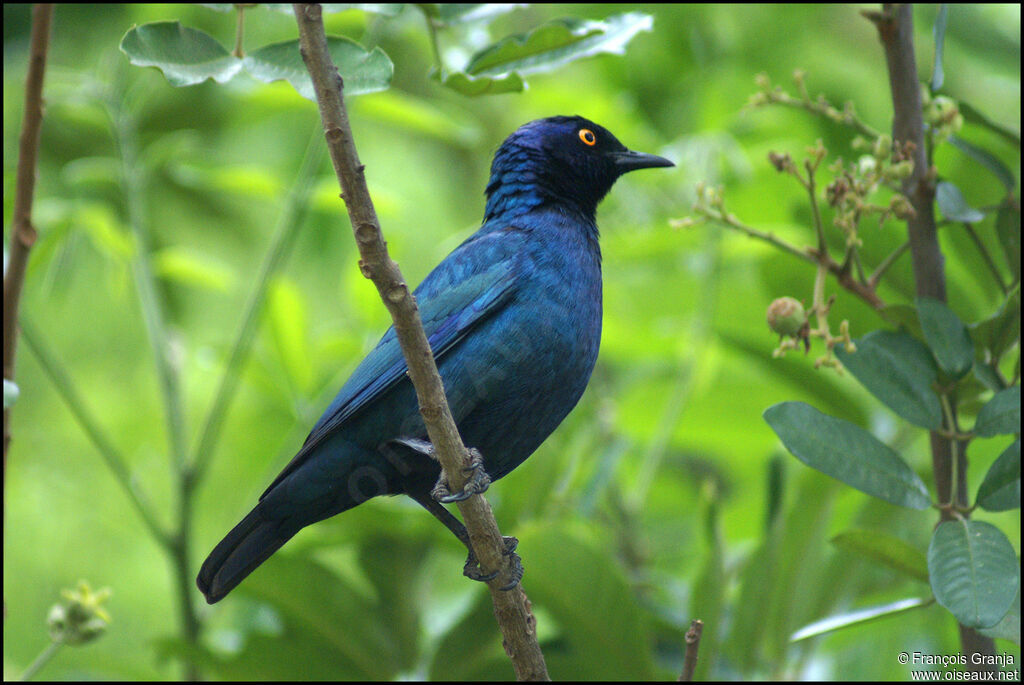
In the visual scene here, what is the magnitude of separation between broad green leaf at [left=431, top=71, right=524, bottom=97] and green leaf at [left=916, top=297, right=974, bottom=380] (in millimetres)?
1099

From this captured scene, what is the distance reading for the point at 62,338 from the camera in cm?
591

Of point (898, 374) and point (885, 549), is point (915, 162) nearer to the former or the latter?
point (898, 374)

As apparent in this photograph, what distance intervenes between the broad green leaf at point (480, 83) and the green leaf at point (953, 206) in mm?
1071

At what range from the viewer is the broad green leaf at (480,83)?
2.35 meters

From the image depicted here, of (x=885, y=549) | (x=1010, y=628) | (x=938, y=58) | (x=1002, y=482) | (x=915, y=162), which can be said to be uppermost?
(x=938, y=58)

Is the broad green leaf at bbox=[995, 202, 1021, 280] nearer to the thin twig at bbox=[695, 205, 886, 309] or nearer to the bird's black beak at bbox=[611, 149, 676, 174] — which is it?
the thin twig at bbox=[695, 205, 886, 309]

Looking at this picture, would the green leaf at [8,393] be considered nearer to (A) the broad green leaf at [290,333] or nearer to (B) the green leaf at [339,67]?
(B) the green leaf at [339,67]

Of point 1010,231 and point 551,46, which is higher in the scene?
point 551,46

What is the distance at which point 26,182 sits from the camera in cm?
265

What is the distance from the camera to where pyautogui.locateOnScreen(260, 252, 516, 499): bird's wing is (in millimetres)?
2766

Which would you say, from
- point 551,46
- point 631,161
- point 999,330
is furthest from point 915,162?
point 631,161

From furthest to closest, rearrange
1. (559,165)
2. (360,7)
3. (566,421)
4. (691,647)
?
(566,421) → (559,165) → (360,7) → (691,647)

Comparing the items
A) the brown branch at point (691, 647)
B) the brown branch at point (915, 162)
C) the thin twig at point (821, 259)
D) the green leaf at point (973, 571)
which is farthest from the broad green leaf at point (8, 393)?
the brown branch at point (915, 162)

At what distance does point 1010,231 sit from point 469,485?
5.24ft
